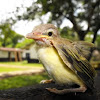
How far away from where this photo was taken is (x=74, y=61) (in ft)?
3.84

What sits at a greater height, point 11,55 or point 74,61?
point 74,61

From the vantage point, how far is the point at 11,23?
9.91m

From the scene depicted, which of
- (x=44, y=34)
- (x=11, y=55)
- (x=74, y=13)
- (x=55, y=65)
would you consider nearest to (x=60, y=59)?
(x=55, y=65)

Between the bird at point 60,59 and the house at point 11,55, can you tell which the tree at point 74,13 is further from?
the house at point 11,55

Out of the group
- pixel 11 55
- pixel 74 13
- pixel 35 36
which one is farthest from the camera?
pixel 11 55

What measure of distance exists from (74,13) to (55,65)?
9247 millimetres

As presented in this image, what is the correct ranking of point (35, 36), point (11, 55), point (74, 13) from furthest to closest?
1. point (11, 55)
2. point (74, 13)
3. point (35, 36)

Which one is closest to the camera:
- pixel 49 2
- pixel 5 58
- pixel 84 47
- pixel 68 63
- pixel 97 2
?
pixel 68 63

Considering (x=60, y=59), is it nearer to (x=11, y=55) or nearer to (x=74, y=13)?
(x=74, y=13)

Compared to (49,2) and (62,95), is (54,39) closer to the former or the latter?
(62,95)

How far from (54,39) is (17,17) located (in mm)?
9144

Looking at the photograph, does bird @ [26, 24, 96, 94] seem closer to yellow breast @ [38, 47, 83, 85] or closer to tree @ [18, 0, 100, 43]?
yellow breast @ [38, 47, 83, 85]

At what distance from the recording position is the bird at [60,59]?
3.76 ft

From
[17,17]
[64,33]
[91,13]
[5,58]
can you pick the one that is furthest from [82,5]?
[5,58]
